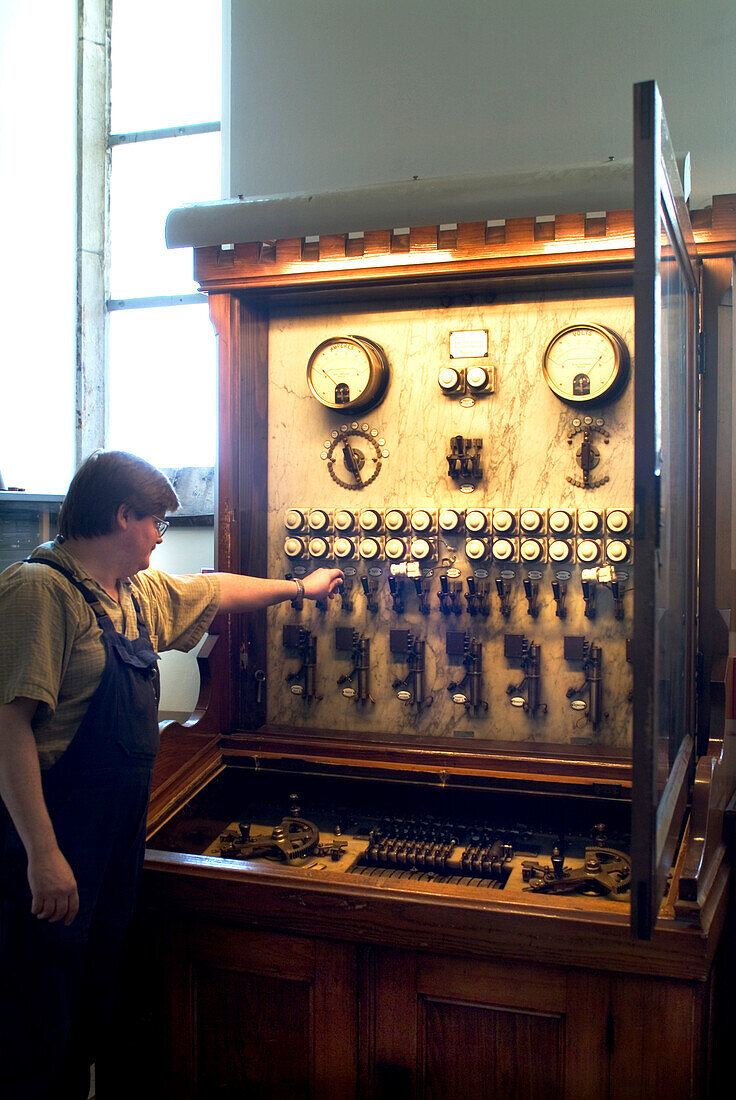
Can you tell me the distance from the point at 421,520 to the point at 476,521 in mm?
173

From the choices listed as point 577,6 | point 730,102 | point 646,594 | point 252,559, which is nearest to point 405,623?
point 252,559

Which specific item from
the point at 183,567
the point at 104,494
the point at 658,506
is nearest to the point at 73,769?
the point at 104,494

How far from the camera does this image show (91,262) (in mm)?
4523

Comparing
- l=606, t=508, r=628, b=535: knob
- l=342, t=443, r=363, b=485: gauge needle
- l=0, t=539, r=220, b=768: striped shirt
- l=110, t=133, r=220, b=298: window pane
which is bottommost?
l=0, t=539, r=220, b=768: striped shirt

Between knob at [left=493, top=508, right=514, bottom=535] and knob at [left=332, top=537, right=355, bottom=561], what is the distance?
0.47 m

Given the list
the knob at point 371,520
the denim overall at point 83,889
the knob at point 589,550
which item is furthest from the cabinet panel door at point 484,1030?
the knob at point 371,520

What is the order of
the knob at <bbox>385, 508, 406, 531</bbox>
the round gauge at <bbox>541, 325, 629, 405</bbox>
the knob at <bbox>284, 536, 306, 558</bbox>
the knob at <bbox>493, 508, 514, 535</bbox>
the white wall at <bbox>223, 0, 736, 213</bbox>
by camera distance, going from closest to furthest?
the round gauge at <bbox>541, 325, 629, 405</bbox>
the knob at <bbox>493, 508, 514, 535</bbox>
the knob at <bbox>385, 508, 406, 531</bbox>
the knob at <bbox>284, 536, 306, 558</bbox>
the white wall at <bbox>223, 0, 736, 213</bbox>

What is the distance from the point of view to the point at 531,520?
265 centimetres

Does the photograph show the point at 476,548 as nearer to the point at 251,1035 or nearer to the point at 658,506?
the point at 658,506

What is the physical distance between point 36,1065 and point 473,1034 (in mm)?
874

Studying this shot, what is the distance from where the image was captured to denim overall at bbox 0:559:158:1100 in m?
1.74

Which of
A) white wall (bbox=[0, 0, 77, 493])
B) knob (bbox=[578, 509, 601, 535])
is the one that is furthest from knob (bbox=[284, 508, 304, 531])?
white wall (bbox=[0, 0, 77, 493])

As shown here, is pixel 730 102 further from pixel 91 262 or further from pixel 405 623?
pixel 91 262

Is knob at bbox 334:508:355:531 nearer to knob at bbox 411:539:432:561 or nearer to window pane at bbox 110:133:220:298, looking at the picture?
knob at bbox 411:539:432:561
